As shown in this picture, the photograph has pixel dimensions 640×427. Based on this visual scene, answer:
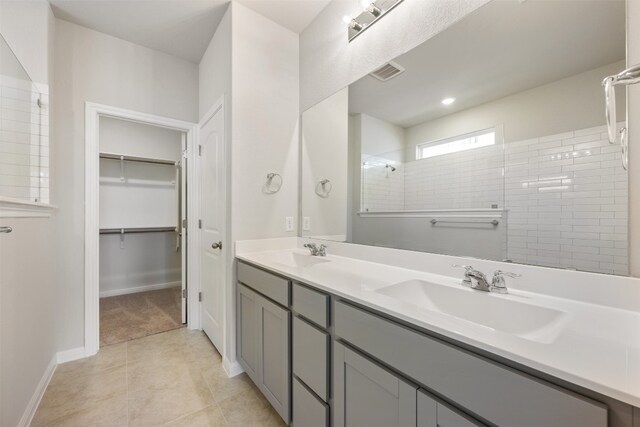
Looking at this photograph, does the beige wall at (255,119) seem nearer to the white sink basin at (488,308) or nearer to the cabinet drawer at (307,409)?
the cabinet drawer at (307,409)

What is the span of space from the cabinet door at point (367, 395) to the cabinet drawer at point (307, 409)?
0.07 metres

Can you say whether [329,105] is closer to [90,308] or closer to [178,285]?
[90,308]

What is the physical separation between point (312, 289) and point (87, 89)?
8.28 ft

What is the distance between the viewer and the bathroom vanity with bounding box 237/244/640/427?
522 millimetres

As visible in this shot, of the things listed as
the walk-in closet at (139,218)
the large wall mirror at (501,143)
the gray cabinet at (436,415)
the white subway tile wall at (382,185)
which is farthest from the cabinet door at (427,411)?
the walk-in closet at (139,218)

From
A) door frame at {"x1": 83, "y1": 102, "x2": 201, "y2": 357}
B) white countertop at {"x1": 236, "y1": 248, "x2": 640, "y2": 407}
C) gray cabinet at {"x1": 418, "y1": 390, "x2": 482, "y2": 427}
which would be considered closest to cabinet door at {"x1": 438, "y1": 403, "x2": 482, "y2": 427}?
gray cabinet at {"x1": 418, "y1": 390, "x2": 482, "y2": 427}

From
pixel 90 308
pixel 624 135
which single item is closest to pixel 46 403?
pixel 90 308

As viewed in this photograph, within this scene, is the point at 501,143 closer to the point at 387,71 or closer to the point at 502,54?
the point at 502,54

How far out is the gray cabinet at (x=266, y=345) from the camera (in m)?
1.29

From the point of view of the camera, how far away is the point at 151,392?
5.51 ft

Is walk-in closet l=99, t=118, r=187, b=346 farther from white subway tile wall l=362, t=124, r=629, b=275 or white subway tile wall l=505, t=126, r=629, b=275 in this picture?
white subway tile wall l=505, t=126, r=629, b=275

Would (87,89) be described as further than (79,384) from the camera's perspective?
Yes

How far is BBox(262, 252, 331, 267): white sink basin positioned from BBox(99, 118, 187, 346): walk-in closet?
1.89m

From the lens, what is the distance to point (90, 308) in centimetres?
211
